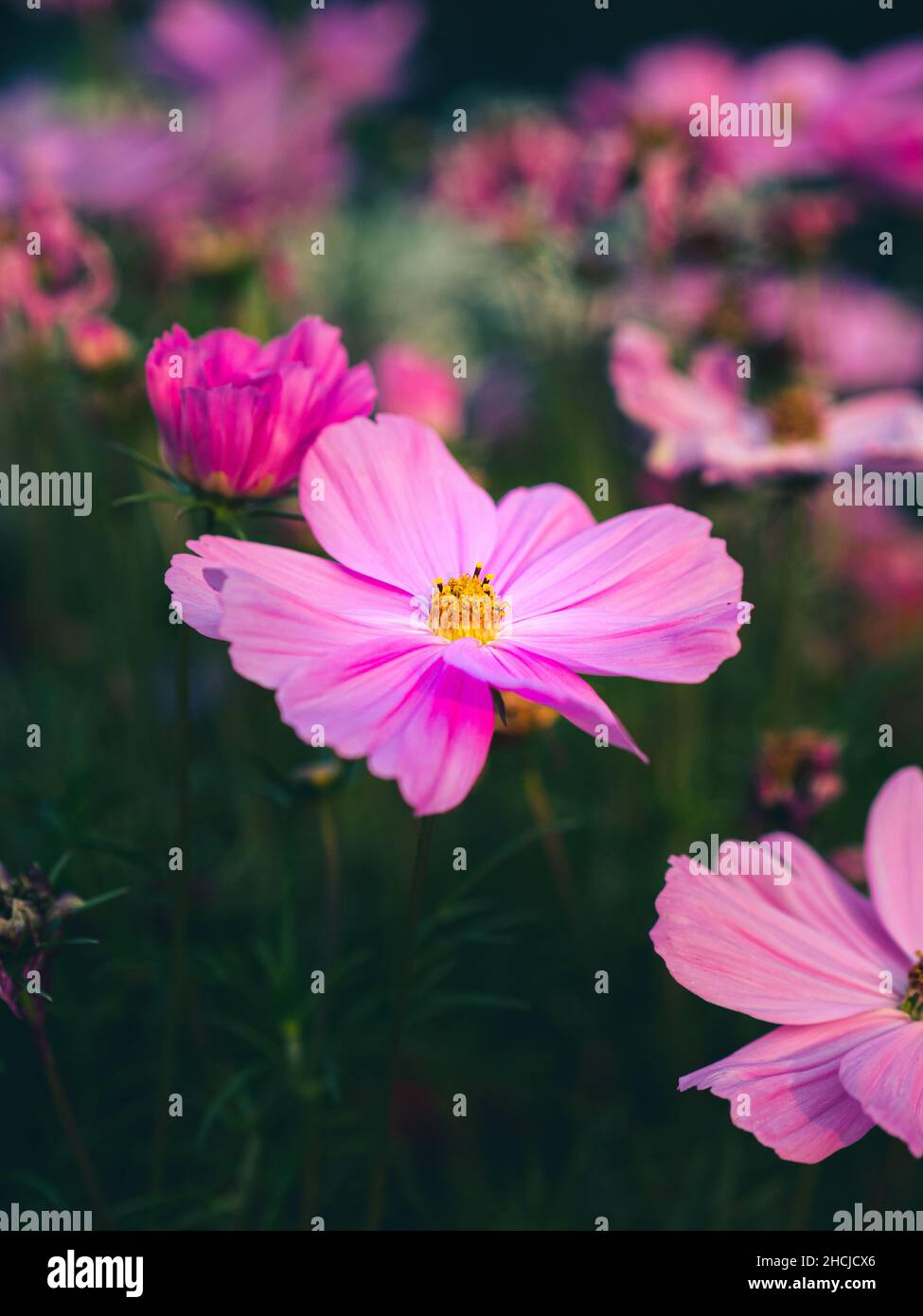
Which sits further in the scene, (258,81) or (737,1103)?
(258,81)

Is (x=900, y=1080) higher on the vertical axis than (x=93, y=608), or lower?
lower

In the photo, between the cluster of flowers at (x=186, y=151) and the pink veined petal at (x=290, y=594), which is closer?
the pink veined petal at (x=290, y=594)

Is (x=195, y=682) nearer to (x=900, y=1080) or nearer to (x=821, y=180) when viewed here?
(x=900, y=1080)

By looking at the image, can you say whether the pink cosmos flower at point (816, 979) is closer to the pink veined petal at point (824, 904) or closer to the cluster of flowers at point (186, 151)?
the pink veined petal at point (824, 904)

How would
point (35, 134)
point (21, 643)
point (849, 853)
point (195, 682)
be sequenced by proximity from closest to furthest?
point (849, 853)
point (195, 682)
point (21, 643)
point (35, 134)

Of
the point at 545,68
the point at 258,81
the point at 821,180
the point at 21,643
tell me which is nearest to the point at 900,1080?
the point at 21,643
